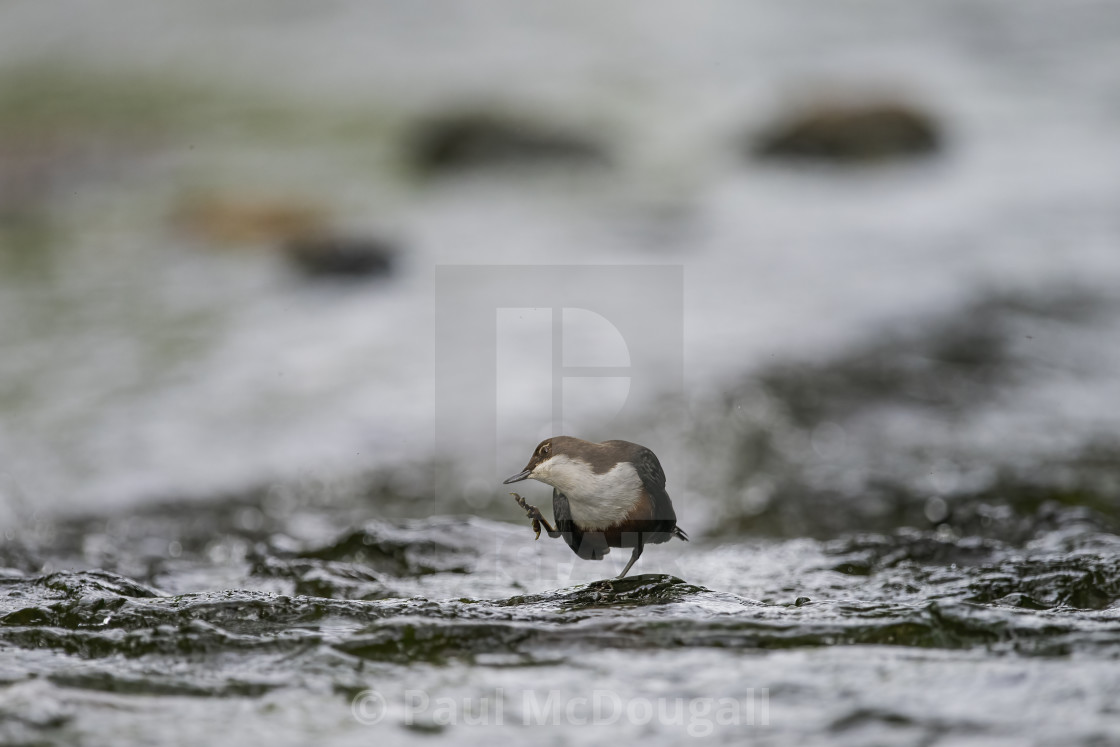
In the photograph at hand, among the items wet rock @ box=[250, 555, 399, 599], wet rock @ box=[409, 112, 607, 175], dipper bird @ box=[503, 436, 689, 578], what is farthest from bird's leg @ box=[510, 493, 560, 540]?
wet rock @ box=[409, 112, 607, 175]

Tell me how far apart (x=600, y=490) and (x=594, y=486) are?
0.02m

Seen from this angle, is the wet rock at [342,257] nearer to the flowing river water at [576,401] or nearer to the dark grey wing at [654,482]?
the flowing river water at [576,401]

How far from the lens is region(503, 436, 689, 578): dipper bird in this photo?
3.26 m

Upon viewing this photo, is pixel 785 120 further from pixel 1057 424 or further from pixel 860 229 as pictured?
pixel 1057 424

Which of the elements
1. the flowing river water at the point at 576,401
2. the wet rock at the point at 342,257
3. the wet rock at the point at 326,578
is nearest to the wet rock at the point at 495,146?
the flowing river water at the point at 576,401

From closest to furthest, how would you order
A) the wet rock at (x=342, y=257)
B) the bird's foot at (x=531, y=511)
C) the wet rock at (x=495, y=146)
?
the bird's foot at (x=531, y=511) → the wet rock at (x=342, y=257) → the wet rock at (x=495, y=146)

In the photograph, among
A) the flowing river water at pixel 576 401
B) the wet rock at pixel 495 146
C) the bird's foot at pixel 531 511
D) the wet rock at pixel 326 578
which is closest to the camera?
the flowing river water at pixel 576 401

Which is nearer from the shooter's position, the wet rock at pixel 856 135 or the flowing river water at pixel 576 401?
the flowing river water at pixel 576 401

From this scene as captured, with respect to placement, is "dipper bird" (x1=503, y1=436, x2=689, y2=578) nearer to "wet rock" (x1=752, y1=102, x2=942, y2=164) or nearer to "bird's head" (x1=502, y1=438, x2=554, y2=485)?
"bird's head" (x1=502, y1=438, x2=554, y2=485)

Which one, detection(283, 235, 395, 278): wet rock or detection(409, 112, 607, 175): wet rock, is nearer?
detection(283, 235, 395, 278): wet rock

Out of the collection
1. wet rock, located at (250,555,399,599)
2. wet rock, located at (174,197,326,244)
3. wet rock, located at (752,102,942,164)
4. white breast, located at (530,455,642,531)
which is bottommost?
wet rock, located at (250,555,399,599)

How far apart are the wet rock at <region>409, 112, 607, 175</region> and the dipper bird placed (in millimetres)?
12084

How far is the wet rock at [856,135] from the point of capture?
566 inches

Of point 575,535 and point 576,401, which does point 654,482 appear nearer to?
point 575,535
